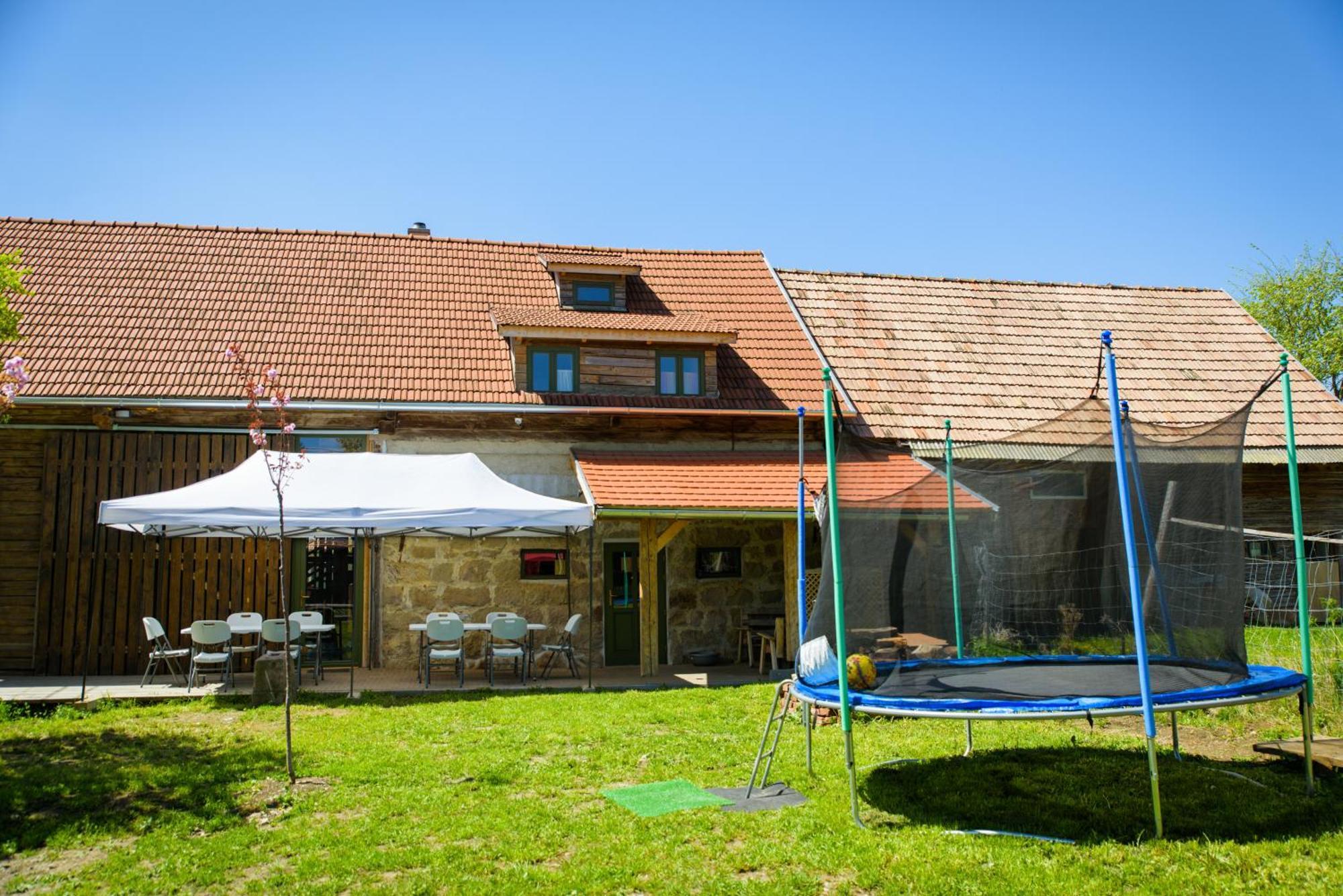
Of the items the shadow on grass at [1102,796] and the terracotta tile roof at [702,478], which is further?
the terracotta tile roof at [702,478]

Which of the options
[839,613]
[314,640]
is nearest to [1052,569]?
[839,613]

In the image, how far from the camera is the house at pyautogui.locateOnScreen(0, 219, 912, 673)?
12.3 m

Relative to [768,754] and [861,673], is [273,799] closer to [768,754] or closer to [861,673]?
[768,754]

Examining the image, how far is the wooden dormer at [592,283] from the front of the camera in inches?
607

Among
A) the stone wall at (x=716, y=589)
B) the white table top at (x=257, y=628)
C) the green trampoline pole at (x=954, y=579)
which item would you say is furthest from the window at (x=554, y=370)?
the green trampoline pole at (x=954, y=579)

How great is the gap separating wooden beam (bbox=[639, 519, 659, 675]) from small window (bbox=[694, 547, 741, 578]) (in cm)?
167

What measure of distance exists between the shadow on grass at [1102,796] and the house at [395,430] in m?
5.21

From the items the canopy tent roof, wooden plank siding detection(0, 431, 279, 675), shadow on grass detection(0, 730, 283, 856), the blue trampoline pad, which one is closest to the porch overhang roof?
the canopy tent roof

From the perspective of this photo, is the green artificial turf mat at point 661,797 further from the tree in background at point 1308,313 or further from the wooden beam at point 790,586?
the tree in background at point 1308,313

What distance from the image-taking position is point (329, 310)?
1480cm

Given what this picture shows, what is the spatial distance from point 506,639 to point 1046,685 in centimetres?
672

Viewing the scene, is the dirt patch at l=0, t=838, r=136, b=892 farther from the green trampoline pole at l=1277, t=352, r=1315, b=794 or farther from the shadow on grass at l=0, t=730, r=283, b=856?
the green trampoline pole at l=1277, t=352, r=1315, b=794

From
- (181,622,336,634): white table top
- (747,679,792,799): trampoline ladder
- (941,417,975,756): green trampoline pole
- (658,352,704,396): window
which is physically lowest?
(747,679,792,799): trampoline ladder

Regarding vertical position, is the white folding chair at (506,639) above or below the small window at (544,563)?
below
